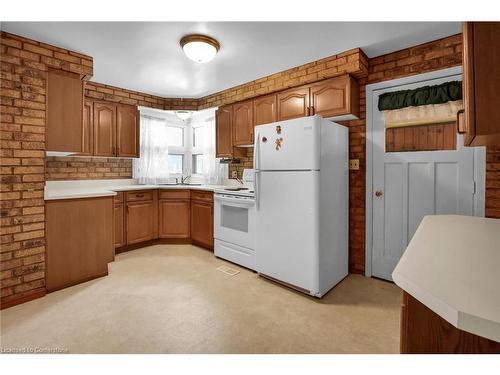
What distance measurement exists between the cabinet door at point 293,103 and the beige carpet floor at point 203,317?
191 centimetres

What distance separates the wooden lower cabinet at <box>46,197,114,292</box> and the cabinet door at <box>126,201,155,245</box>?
2.49 feet

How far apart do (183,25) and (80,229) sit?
7.10 ft

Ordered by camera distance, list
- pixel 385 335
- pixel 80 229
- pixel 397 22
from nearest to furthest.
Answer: pixel 385 335
pixel 397 22
pixel 80 229

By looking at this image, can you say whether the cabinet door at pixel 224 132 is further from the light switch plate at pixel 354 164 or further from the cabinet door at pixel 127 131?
the light switch plate at pixel 354 164

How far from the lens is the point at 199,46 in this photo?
7.73ft

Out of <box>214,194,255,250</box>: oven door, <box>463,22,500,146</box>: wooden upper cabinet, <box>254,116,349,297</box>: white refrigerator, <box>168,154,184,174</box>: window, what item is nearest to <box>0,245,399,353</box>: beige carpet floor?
<box>254,116,349,297</box>: white refrigerator

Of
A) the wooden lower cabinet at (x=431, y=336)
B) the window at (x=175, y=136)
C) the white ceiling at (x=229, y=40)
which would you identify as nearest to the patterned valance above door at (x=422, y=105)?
the white ceiling at (x=229, y=40)

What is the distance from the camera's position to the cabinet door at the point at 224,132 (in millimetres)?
3856

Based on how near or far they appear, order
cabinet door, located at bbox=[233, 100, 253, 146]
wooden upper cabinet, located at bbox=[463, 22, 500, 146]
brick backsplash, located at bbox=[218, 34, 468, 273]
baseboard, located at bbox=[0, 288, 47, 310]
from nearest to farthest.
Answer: wooden upper cabinet, located at bbox=[463, 22, 500, 146], baseboard, located at bbox=[0, 288, 47, 310], brick backsplash, located at bbox=[218, 34, 468, 273], cabinet door, located at bbox=[233, 100, 253, 146]

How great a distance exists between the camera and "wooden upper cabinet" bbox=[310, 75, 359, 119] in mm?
2646

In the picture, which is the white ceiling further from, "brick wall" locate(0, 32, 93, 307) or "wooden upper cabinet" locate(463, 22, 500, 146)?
"wooden upper cabinet" locate(463, 22, 500, 146)

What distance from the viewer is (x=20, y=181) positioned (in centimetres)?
222

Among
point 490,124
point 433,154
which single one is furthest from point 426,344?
point 433,154

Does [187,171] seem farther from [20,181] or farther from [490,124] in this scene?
[490,124]
